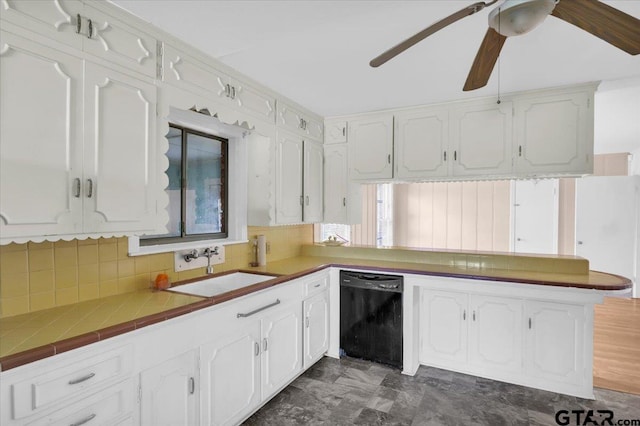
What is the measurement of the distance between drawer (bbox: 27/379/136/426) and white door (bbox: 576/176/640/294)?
6133 millimetres

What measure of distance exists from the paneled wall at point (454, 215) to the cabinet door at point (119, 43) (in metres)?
4.64

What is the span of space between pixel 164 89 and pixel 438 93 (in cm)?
213

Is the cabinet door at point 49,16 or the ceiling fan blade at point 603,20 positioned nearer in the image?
the ceiling fan blade at point 603,20

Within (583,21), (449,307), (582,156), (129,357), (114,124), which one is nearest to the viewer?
(583,21)

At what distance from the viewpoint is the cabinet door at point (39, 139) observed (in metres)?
1.27

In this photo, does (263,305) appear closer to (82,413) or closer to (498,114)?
(82,413)

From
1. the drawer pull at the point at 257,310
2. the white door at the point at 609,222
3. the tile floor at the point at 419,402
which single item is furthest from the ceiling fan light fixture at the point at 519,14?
the white door at the point at 609,222

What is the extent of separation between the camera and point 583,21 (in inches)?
49.9

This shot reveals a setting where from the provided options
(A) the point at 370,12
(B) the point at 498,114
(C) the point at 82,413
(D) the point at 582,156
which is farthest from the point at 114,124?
(D) the point at 582,156

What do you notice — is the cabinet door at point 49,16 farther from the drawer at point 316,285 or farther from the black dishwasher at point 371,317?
the black dishwasher at point 371,317

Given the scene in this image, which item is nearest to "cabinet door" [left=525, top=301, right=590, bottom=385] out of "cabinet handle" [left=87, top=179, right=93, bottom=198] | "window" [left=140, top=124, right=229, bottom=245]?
"window" [left=140, top=124, right=229, bottom=245]

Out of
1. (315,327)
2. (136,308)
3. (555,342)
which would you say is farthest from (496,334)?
(136,308)

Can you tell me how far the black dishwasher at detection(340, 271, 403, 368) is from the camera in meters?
2.85

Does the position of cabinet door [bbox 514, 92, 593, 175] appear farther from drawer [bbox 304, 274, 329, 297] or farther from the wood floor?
drawer [bbox 304, 274, 329, 297]
